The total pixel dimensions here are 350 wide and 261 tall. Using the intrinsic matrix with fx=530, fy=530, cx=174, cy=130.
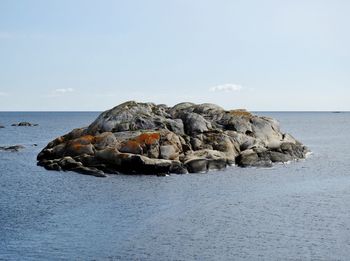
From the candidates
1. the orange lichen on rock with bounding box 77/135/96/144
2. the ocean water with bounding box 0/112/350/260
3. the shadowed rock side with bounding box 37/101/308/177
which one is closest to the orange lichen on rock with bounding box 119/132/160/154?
the shadowed rock side with bounding box 37/101/308/177

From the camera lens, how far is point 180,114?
67250 mm

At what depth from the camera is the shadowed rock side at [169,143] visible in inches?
2146

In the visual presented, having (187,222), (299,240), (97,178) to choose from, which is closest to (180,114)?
(97,178)

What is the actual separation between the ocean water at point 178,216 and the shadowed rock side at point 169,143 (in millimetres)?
2015

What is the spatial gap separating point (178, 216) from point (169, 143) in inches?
823

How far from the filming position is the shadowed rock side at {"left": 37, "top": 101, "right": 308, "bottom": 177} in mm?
54500

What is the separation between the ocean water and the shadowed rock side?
2.02 metres

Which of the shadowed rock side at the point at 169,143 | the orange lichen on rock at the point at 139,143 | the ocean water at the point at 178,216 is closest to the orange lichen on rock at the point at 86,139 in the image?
the shadowed rock side at the point at 169,143

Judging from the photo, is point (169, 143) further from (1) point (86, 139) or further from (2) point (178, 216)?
(2) point (178, 216)

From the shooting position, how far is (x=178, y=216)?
118 ft

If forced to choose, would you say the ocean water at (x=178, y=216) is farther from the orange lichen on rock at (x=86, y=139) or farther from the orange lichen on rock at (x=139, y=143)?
the orange lichen on rock at (x=86, y=139)

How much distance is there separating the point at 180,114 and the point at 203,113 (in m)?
4.74

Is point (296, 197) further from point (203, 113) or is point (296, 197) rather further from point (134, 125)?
point (203, 113)

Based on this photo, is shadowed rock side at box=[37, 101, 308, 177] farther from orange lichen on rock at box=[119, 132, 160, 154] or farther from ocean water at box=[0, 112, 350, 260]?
ocean water at box=[0, 112, 350, 260]
